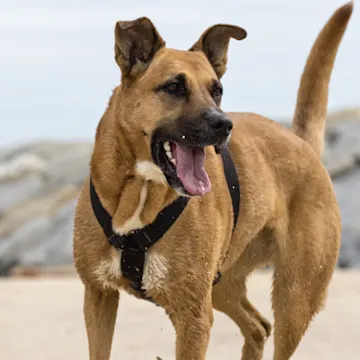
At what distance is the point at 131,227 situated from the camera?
14.6ft

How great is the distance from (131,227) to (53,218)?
46.9 feet

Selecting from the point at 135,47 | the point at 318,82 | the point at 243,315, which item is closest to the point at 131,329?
the point at 243,315

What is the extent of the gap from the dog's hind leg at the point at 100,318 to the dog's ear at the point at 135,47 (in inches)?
49.6

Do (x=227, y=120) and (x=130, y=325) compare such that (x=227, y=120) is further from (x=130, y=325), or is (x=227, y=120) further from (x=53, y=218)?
(x=53, y=218)

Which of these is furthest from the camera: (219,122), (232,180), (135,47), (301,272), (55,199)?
(55,199)

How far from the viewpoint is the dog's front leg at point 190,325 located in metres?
4.37

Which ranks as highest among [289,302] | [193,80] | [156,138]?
[193,80]

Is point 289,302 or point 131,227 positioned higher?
point 131,227

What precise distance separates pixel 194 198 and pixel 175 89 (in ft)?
2.11

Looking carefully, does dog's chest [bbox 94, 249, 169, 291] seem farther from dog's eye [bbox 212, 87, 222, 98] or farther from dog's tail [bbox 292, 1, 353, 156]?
dog's tail [bbox 292, 1, 353, 156]

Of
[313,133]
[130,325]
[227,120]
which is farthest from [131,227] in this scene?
[130,325]

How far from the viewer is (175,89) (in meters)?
4.18

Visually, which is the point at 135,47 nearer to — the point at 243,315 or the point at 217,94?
the point at 217,94

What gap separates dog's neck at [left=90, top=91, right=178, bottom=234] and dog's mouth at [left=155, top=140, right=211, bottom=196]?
0.11 metres
